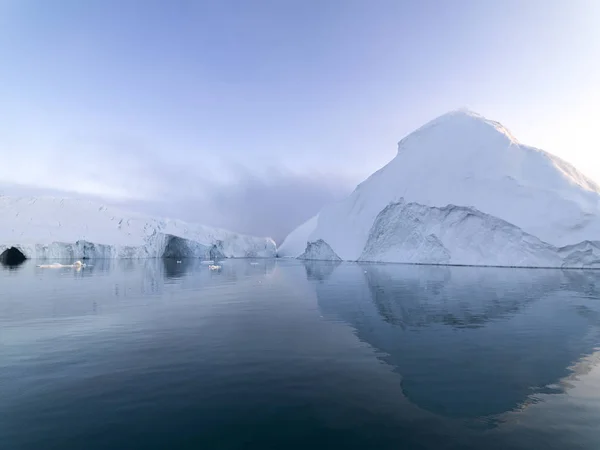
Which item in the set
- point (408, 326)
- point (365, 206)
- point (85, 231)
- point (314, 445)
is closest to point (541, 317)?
point (408, 326)

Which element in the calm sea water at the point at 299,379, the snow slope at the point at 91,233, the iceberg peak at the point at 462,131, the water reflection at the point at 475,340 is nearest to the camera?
the calm sea water at the point at 299,379

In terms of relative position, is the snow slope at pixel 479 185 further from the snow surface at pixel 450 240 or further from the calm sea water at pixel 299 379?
the calm sea water at pixel 299 379

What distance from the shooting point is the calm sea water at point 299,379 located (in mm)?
4051

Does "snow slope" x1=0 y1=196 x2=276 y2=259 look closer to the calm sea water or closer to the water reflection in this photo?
the calm sea water

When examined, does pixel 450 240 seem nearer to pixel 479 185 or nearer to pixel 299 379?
pixel 479 185

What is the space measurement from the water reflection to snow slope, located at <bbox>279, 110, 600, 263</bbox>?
882 inches

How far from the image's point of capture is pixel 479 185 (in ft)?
132

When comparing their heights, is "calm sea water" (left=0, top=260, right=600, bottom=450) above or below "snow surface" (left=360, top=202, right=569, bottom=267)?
below

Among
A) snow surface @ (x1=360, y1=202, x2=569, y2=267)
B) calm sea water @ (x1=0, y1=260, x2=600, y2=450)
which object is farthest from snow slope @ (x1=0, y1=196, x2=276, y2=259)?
calm sea water @ (x1=0, y1=260, x2=600, y2=450)

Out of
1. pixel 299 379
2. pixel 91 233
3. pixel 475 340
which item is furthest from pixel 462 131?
pixel 91 233

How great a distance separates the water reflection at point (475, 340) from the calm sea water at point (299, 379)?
44mm

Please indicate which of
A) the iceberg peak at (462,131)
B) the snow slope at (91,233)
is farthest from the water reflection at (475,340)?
the snow slope at (91,233)

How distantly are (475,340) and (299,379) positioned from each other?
486 centimetres

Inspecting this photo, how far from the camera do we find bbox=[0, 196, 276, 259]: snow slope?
63.1m
